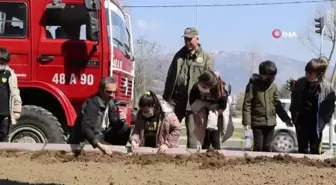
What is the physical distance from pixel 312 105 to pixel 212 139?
4.26ft

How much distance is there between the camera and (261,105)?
7.73 m

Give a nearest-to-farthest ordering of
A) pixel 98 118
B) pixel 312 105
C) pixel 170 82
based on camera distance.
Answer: pixel 98 118 < pixel 312 105 < pixel 170 82

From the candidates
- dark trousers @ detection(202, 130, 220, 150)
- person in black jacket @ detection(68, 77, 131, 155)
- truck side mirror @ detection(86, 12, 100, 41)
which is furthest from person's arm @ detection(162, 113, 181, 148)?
truck side mirror @ detection(86, 12, 100, 41)

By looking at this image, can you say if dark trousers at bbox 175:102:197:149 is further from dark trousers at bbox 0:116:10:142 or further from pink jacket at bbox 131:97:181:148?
dark trousers at bbox 0:116:10:142

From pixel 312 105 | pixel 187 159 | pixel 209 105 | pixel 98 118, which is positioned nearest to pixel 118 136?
pixel 98 118

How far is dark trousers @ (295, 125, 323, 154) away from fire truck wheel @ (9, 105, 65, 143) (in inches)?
130

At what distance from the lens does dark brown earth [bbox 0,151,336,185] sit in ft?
18.0

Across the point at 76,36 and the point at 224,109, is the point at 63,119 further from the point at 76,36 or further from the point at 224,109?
the point at 224,109

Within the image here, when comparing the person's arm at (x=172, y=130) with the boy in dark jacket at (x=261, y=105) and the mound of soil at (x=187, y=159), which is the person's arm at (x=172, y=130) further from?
the boy in dark jacket at (x=261, y=105)

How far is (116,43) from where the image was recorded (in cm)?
950

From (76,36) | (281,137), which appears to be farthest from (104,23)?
(281,137)

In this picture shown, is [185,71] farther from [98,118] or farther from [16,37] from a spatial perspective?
[16,37]

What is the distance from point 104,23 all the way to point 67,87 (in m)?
1.08

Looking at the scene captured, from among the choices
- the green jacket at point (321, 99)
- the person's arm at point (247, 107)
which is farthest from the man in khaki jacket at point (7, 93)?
the green jacket at point (321, 99)
